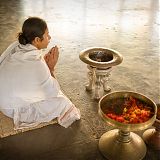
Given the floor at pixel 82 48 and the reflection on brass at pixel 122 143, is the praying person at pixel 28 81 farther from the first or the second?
the reflection on brass at pixel 122 143

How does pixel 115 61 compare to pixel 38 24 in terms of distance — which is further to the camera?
pixel 115 61

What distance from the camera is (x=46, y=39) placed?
2.56m

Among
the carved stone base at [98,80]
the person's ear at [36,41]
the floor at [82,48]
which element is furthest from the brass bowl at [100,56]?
the person's ear at [36,41]

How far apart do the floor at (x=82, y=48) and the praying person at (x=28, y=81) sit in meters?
0.17

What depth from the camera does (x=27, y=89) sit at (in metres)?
2.52

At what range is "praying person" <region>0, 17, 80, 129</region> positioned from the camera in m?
2.49

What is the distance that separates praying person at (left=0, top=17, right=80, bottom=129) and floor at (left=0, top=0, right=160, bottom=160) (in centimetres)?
17

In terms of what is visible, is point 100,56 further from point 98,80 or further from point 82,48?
point 82,48

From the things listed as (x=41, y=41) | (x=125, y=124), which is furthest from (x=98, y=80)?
(x=125, y=124)

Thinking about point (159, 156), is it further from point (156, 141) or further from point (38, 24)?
point (38, 24)

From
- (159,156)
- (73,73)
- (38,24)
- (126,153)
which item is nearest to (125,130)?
(126,153)

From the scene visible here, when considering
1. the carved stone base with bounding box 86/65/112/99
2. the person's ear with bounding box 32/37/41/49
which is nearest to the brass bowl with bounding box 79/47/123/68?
the carved stone base with bounding box 86/65/112/99

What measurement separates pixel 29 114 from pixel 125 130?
83 cm

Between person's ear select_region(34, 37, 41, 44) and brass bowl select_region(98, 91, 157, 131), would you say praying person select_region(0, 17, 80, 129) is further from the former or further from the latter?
brass bowl select_region(98, 91, 157, 131)
